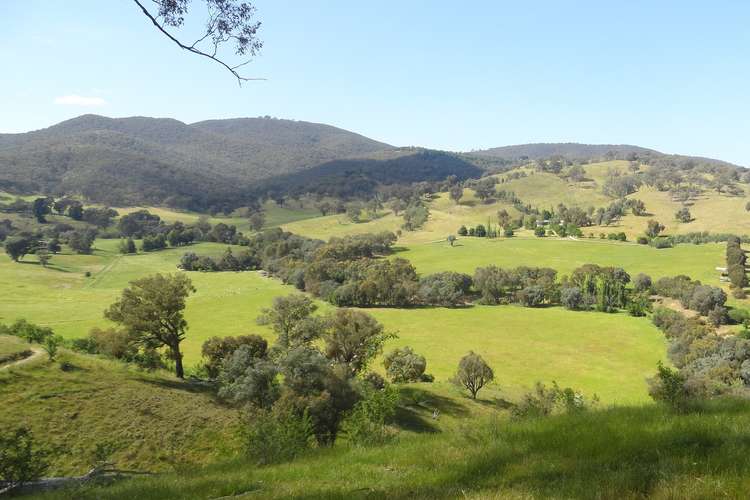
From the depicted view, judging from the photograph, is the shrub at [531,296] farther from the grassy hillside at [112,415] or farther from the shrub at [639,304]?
the grassy hillside at [112,415]

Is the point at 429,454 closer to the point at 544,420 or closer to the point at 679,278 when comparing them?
the point at 544,420

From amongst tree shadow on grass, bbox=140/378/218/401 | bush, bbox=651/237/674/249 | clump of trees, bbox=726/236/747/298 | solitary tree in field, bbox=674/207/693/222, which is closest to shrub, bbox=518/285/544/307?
clump of trees, bbox=726/236/747/298

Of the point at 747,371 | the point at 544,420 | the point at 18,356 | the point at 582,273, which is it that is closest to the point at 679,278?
the point at 582,273

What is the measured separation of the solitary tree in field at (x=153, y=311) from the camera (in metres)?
48.4

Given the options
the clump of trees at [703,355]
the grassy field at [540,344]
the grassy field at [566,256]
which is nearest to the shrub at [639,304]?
the grassy field at [540,344]

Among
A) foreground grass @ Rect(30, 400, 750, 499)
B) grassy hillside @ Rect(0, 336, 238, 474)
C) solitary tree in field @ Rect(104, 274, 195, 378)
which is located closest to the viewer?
foreground grass @ Rect(30, 400, 750, 499)

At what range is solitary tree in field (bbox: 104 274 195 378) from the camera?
48.4 meters

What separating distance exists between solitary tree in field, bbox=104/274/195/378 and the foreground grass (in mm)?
38082

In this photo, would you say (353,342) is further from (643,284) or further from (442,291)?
(643,284)

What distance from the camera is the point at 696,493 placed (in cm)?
647

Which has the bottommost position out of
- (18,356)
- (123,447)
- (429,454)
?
(123,447)

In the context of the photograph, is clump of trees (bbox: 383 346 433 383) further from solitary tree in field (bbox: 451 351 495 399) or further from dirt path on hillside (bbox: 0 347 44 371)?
dirt path on hillside (bbox: 0 347 44 371)

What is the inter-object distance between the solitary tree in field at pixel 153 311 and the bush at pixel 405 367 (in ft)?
80.5

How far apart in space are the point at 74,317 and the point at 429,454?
100635mm
